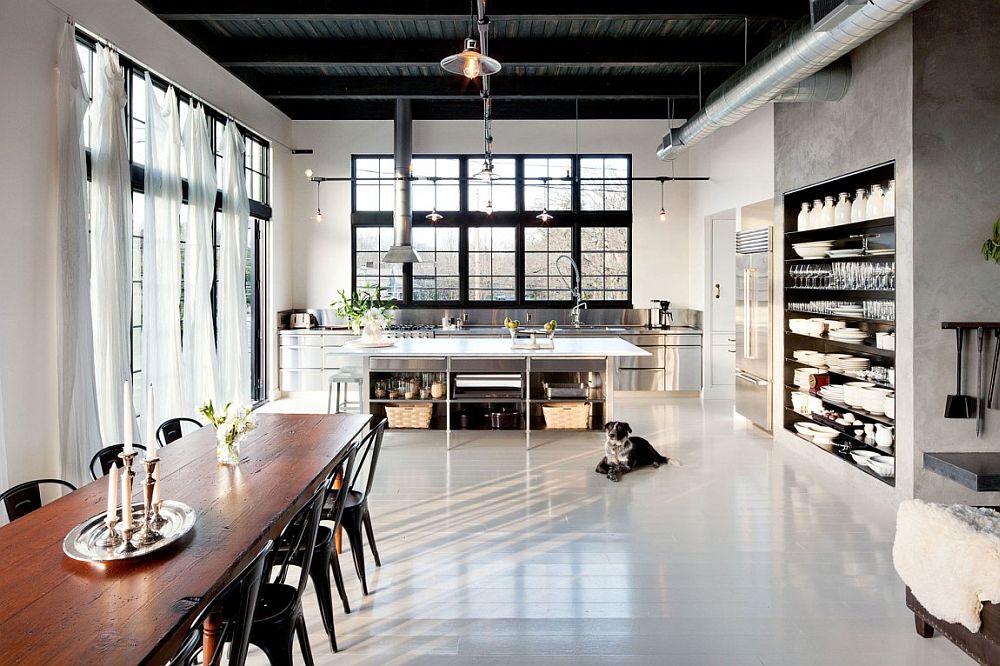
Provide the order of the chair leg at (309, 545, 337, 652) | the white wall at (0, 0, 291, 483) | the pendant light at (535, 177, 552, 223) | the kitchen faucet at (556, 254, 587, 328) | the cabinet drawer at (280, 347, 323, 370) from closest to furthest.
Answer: the chair leg at (309, 545, 337, 652), the white wall at (0, 0, 291, 483), the pendant light at (535, 177, 552, 223), the cabinet drawer at (280, 347, 323, 370), the kitchen faucet at (556, 254, 587, 328)

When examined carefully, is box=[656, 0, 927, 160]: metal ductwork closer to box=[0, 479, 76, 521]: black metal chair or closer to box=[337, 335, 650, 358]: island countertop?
box=[337, 335, 650, 358]: island countertop

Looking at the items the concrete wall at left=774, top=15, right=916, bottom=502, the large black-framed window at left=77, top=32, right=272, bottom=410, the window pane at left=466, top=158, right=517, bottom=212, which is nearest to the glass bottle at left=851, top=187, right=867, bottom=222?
the concrete wall at left=774, top=15, right=916, bottom=502

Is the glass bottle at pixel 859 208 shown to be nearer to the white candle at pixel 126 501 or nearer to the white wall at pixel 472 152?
the white wall at pixel 472 152

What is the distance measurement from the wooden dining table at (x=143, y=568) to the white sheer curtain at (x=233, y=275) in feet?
12.5

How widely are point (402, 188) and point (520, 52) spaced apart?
2.81m

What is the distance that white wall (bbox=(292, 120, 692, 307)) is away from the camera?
9.26 m

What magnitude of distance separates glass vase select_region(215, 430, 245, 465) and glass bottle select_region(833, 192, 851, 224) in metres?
4.64

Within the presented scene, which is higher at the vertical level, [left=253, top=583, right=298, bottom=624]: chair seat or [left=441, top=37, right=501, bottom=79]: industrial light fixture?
[left=441, top=37, right=501, bottom=79]: industrial light fixture

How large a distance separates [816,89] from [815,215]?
1091 millimetres

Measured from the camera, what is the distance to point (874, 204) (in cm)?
480

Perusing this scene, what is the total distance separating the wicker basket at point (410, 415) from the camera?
6.53 m

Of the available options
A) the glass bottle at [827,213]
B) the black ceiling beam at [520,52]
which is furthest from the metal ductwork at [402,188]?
the glass bottle at [827,213]

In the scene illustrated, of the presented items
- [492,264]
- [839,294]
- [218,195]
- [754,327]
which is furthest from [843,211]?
[218,195]

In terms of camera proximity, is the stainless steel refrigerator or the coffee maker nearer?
the stainless steel refrigerator
